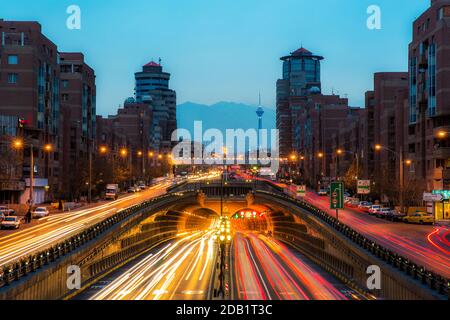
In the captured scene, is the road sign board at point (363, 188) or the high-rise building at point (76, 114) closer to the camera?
the road sign board at point (363, 188)

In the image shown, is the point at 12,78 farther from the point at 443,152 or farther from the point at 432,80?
the point at 443,152

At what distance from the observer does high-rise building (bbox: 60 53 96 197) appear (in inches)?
5138

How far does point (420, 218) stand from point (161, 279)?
37815 millimetres

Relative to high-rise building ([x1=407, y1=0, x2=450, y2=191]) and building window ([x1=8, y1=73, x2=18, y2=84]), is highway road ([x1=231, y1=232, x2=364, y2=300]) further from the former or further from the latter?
building window ([x1=8, y1=73, x2=18, y2=84])

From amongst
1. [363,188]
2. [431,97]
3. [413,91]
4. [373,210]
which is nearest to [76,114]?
[413,91]

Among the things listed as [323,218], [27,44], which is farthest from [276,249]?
[27,44]

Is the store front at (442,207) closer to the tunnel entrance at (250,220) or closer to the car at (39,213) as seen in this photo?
the car at (39,213)

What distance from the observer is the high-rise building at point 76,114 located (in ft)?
428

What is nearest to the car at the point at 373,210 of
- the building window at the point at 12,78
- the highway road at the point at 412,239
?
the highway road at the point at 412,239

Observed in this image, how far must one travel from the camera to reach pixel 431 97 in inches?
3880

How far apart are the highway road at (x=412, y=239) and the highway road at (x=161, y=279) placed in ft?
50.9

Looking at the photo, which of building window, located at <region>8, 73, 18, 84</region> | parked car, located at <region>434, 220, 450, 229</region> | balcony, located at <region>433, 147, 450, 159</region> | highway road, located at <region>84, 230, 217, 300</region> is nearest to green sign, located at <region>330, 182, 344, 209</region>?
highway road, located at <region>84, 230, 217, 300</region>

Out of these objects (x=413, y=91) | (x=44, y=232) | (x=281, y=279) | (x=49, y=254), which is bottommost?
(x=281, y=279)
